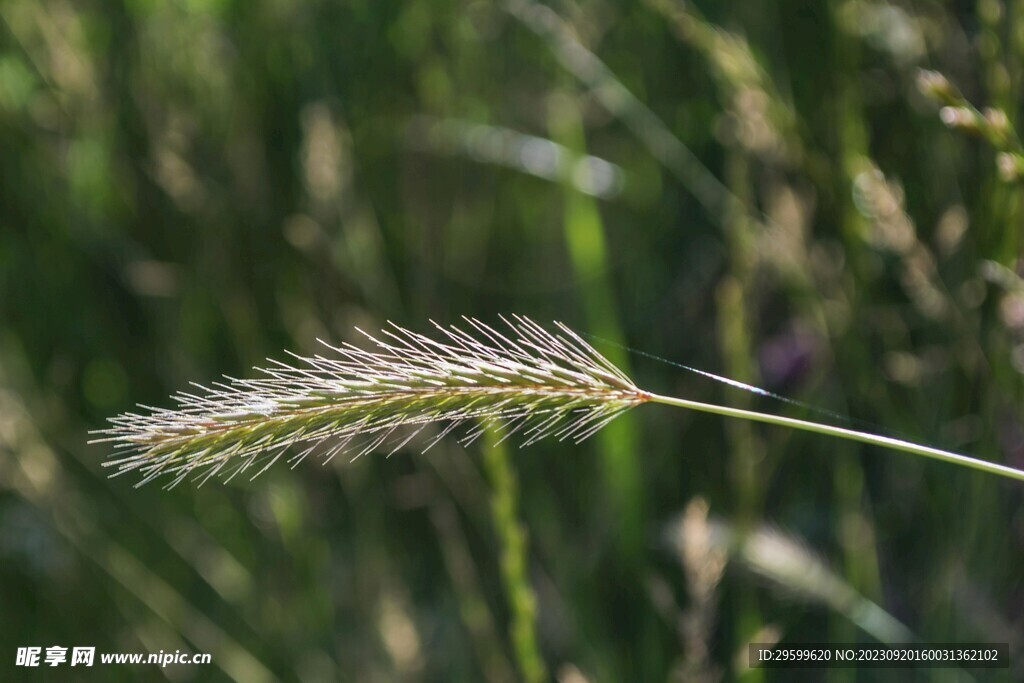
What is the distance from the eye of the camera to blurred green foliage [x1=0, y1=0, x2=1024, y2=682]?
1.12 m

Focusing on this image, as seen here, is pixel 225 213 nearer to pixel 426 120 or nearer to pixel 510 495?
pixel 426 120

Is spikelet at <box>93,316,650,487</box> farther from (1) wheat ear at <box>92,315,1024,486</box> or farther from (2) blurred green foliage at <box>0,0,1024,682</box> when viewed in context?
(2) blurred green foliage at <box>0,0,1024,682</box>

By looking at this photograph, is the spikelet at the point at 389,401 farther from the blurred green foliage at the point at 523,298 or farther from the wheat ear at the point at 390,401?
the blurred green foliage at the point at 523,298

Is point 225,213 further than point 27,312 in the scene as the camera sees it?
No

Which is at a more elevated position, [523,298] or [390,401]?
[523,298]

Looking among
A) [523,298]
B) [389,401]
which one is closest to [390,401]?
[389,401]

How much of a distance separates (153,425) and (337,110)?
104 cm

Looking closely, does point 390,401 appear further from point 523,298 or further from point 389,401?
point 523,298

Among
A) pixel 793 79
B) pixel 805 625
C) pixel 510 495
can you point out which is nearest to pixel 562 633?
pixel 805 625

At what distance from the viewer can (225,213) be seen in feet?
5.20

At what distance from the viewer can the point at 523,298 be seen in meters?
1.56

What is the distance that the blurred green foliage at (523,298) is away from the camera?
3.67 ft

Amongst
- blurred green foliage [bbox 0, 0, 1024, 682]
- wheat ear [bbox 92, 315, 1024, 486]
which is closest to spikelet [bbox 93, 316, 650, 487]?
wheat ear [bbox 92, 315, 1024, 486]

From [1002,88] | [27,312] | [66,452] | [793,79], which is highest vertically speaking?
[793,79]
